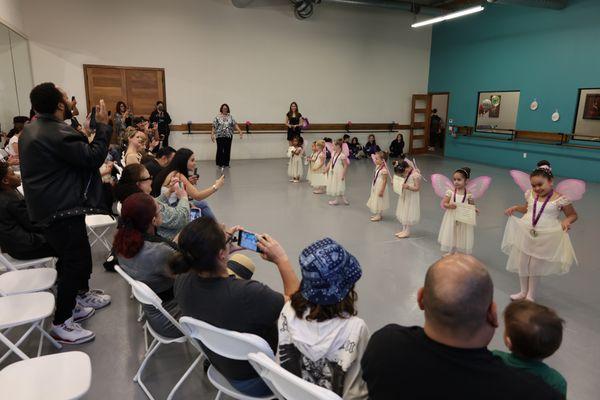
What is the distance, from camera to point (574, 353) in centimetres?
265

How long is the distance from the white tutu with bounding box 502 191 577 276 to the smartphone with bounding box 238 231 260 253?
2488 millimetres

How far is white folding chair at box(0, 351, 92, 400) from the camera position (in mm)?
1522

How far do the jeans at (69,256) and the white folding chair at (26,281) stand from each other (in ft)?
0.33

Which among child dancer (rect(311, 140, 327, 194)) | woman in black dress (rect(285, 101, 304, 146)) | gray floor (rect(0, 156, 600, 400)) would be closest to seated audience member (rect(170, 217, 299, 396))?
gray floor (rect(0, 156, 600, 400))

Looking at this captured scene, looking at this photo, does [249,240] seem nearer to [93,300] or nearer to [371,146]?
[93,300]

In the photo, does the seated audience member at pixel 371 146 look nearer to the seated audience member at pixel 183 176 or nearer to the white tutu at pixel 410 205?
the white tutu at pixel 410 205

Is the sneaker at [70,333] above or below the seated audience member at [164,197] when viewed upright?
below

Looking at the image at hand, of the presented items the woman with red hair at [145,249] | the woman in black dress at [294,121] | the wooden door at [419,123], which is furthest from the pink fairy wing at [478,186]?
the wooden door at [419,123]

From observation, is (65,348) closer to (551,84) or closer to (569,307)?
(569,307)

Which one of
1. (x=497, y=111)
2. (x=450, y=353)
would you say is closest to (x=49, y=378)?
(x=450, y=353)

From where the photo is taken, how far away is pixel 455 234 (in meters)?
4.08

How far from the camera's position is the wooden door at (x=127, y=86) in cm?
993

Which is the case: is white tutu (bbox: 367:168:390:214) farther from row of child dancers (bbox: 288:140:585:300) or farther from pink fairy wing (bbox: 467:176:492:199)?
pink fairy wing (bbox: 467:176:492:199)

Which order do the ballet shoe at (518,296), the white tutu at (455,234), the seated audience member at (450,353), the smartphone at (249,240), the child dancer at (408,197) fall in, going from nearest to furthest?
1. the seated audience member at (450,353)
2. the smartphone at (249,240)
3. the ballet shoe at (518,296)
4. the white tutu at (455,234)
5. the child dancer at (408,197)
